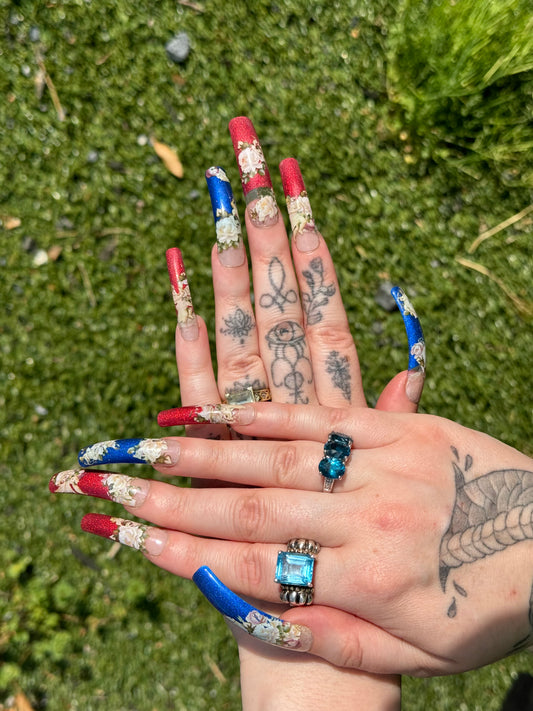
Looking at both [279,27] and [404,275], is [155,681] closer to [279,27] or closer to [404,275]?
[404,275]

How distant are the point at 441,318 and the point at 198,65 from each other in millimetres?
2613

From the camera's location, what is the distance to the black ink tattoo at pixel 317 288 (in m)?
2.86

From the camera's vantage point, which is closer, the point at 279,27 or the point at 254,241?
the point at 254,241

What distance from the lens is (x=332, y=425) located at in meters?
2.58

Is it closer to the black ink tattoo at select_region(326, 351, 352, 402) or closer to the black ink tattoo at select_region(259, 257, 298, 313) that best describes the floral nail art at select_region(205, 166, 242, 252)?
the black ink tattoo at select_region(259, 257, 298, 313)

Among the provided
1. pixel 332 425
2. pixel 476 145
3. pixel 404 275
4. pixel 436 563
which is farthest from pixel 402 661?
pixel 476 145

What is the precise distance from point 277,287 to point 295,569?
134 centimetres

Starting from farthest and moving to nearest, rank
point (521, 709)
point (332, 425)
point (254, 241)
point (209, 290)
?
1. point (209, 290)
2. point (521, 709)
3. point (254, 241)
4. point (332, 425)

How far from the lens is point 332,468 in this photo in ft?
8.00

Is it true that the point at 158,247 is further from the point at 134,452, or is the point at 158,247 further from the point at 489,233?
the point at 489,233

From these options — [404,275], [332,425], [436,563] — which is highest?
[404,275]

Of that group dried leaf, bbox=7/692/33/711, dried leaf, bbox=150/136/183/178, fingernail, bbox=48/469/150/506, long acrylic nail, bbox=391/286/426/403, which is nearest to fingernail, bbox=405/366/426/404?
long acrylic nail, bbox=391/286/426/403

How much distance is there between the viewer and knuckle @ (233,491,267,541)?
2.44 meters

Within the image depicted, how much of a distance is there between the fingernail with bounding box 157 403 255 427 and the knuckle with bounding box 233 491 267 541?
34cm
